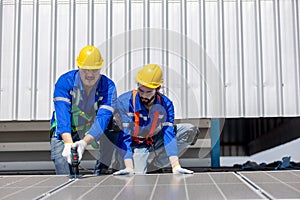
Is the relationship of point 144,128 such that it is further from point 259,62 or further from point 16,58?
point 16,58

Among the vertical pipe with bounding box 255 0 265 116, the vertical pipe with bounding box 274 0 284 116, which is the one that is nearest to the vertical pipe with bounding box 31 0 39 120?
the vertical pipe with bounding box 255 0 265 116

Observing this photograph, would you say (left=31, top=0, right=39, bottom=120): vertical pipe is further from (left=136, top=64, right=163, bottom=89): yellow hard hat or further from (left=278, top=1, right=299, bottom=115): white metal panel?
(left=278, top=1, right=299, bottom=115): white metal panel

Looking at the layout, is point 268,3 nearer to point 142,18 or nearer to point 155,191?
point 142,18

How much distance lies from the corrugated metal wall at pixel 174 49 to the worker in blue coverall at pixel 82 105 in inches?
46.3

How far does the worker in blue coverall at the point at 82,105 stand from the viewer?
546 centimetres

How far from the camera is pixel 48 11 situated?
7.07 meters

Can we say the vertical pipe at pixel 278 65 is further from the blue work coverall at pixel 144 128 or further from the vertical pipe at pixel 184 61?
the blue work coverall at pixel 144 128

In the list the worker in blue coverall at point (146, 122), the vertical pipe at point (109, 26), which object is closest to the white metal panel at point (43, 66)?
the vertical pipe at point (109, 26)

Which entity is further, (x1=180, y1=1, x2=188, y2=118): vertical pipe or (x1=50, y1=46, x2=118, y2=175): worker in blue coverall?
(x1=180, y1=1, x2=188, y2=118): vertical pipe

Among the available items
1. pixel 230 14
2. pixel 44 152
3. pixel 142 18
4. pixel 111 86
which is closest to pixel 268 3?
pixel 230 14

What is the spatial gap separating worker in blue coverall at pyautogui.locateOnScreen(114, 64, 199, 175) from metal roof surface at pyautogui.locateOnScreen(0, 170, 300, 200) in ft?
2.77

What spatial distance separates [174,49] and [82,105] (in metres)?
1.86

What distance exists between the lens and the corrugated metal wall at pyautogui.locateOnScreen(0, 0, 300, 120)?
688cm

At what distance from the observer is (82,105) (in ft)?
18.9
